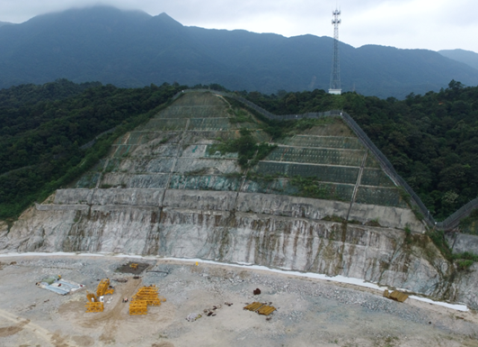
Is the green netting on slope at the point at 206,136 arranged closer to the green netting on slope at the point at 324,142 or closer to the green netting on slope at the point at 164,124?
the green netting on slope at the point at 164,124

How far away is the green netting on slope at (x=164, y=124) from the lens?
2117 inches

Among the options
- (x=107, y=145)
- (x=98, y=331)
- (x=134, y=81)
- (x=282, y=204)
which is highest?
(x=134, y=81)

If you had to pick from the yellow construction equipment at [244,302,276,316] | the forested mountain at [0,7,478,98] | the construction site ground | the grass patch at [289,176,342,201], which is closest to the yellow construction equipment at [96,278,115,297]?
the construction site ground

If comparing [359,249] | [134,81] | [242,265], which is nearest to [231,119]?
[242,265]

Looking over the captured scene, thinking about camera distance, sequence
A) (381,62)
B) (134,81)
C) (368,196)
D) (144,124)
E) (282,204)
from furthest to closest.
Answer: (381,62), (134,81), (144,124), (282,204), (368,196)

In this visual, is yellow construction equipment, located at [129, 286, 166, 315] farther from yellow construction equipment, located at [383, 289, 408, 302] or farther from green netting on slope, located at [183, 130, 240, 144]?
green netting on slope, located at [183, 130, 240, 144]

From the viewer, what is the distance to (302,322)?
27.0 m

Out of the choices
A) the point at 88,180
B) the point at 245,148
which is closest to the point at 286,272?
the point at 245,148

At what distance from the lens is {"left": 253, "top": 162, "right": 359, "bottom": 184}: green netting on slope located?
38562mm

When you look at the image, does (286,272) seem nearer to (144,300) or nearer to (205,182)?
(144,300)

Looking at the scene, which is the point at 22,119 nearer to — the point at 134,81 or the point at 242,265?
the point at 242,265

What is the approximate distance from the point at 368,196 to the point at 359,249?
221 inches

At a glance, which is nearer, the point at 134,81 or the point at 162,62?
the point at 134,81

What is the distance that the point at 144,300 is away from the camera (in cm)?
2983
